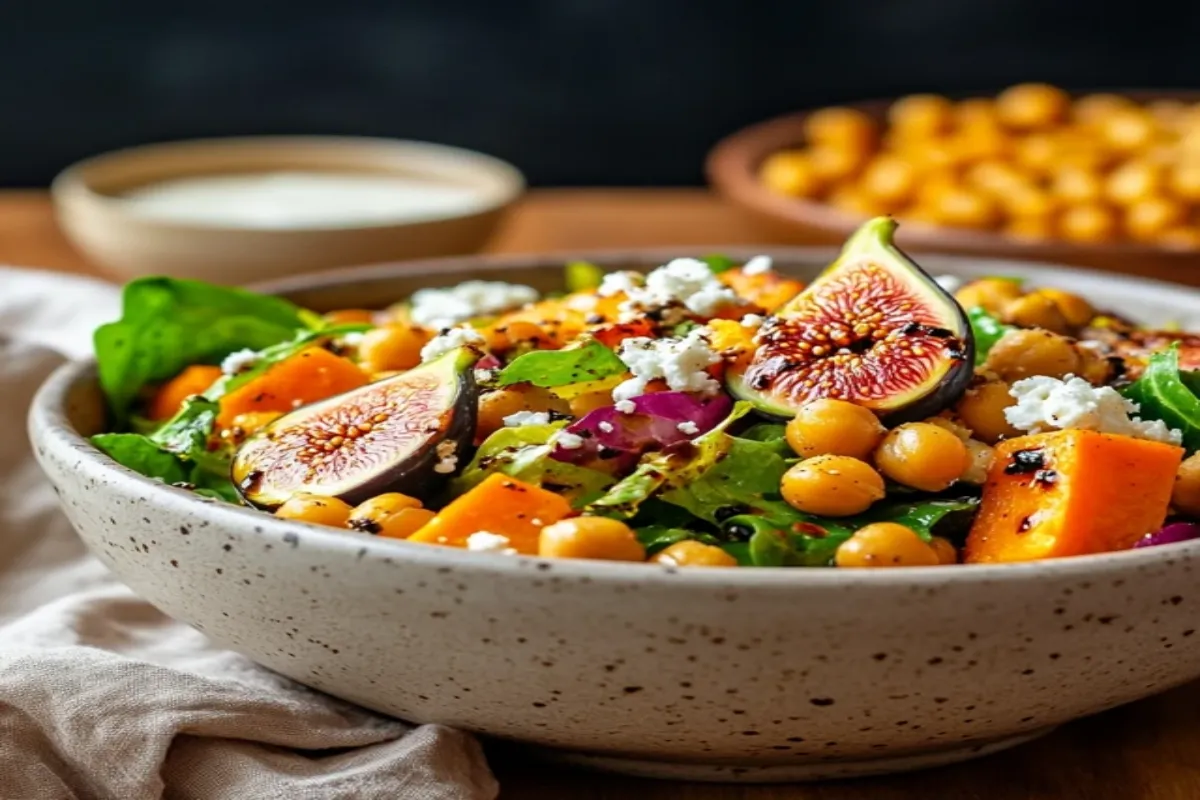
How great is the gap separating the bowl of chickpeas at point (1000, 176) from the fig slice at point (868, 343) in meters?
1.33

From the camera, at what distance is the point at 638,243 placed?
4797 millimetres

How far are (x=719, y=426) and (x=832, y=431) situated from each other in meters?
0.14

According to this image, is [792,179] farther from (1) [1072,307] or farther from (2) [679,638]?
(2) [679,638]

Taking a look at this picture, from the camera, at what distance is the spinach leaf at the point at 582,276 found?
107 inches

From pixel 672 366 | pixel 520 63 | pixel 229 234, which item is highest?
pixel 672 366

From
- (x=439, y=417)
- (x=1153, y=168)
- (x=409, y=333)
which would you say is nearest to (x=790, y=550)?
(x=439, y=417)

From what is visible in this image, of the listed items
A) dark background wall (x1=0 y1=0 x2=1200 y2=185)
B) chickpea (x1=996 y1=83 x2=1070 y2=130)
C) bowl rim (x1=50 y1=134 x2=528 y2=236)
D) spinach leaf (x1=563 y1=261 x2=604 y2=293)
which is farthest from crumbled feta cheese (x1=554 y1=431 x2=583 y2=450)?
dark background wall (x1=0 y1=0 x2=1200 y2=185)

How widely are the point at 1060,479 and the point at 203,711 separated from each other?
0.94 m

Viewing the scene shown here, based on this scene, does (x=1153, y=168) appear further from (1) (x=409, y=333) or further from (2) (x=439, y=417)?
(2) (x=439, y=417)

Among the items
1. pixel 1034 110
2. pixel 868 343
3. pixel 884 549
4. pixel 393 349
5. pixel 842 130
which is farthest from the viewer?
pixel 1034 110

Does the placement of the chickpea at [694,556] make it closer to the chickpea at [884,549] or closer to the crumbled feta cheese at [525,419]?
the chickpea at [884,549]

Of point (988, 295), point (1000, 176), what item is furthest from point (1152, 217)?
point (988, 295)

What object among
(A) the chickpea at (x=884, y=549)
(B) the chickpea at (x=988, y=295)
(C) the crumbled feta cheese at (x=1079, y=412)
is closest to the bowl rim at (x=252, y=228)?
(B) the chickpea at (x=988, y=295)

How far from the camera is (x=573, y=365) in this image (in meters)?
1.85
